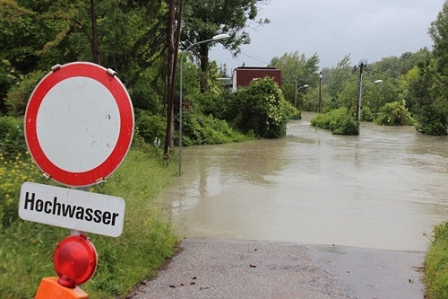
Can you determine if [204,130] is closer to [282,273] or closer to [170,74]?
[170,74]

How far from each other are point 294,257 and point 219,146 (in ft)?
66.9

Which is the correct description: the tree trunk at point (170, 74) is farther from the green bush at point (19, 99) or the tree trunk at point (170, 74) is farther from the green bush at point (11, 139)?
the green bush at point (11, 139)

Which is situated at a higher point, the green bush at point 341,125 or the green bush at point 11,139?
the green bush at point 11,139

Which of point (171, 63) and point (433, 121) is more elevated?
point (171, 63)

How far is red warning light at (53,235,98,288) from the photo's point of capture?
2041mm

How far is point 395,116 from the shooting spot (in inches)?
1984

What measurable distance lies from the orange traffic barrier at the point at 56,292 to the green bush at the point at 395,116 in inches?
2045

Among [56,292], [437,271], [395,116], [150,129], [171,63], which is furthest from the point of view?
[395,116]

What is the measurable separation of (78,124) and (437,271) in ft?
14.0

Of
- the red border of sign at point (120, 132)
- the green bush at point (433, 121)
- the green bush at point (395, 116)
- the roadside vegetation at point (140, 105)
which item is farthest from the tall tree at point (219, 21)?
→ the red border of sign at point (120, 132)

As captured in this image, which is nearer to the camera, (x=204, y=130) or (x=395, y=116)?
(x=204, y=130)

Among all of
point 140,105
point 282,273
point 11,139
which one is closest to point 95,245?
point 282,273

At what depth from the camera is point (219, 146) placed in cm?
2592

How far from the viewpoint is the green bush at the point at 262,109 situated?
30.4 metres
